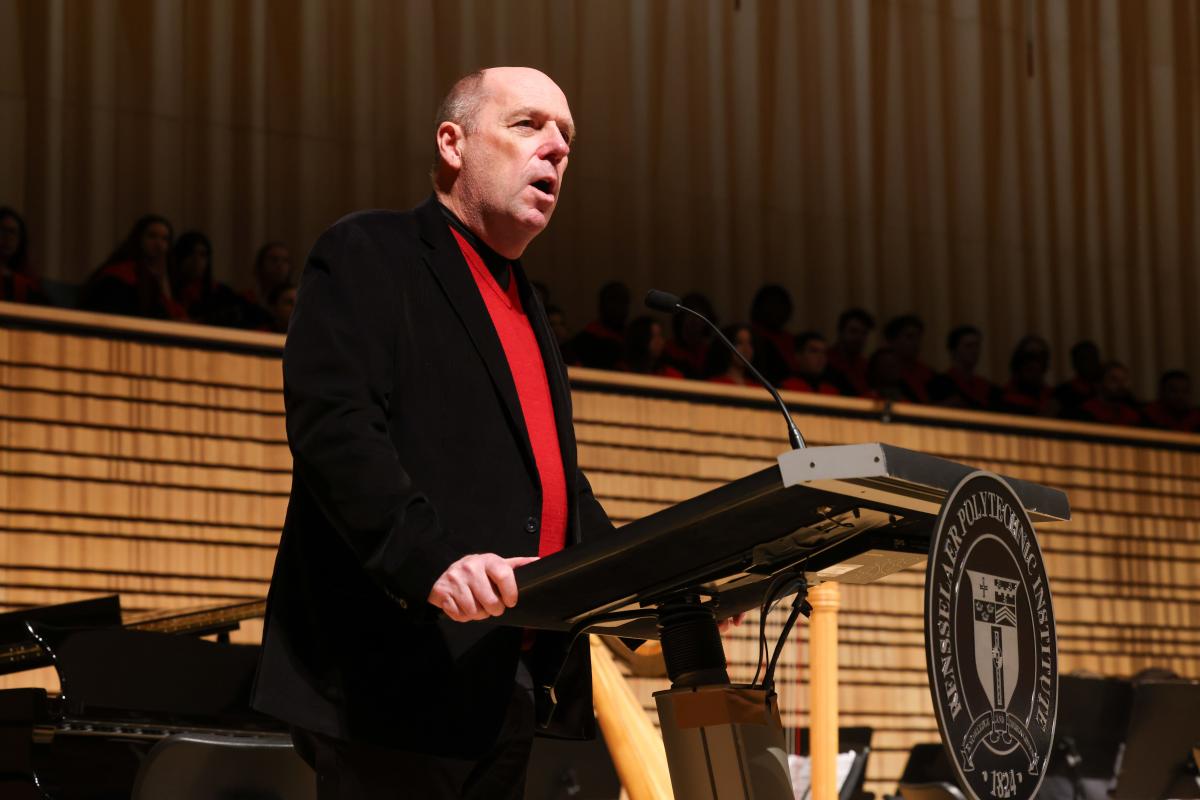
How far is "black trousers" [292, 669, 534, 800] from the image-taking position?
1564mm

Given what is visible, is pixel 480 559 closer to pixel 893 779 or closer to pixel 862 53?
pixel 893 779

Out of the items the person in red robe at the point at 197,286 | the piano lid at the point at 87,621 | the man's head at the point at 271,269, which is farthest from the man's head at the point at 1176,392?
the piano lid at the point at 87,621

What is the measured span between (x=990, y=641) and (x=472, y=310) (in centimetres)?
69

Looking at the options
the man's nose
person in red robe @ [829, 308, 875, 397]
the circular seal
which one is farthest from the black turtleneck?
person in red robe @ [829, 308, 875, 397]

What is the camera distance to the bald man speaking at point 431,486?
1.54 metres

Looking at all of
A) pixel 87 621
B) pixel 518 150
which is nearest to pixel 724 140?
pixel 87 621

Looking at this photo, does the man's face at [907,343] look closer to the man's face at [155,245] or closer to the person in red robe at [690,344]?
the person in red robe at [690,344]

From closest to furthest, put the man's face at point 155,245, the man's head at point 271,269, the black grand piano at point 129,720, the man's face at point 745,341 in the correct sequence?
the black grand piano at point 129,720, the man's face at point 155,245, the man's head at point 271,269, the man's face at point 745,341

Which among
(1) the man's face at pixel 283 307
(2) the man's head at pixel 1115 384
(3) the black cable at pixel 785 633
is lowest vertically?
(3) the black cable at pixel 785 633

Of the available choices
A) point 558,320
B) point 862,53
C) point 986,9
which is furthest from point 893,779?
point 986,9

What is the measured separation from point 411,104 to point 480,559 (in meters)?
7.74

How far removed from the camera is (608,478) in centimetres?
646

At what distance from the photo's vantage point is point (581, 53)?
9445mm

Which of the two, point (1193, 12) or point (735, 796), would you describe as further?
point (1193, 12)
